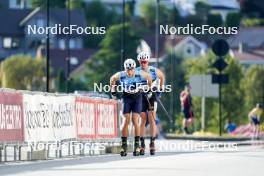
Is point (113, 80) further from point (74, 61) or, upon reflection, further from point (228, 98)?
point (74, 61)

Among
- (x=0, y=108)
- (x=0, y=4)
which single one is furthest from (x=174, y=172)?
(x=0, y=4)

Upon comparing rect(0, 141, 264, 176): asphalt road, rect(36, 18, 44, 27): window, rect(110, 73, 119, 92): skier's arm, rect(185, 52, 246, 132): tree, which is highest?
rect(36, 18, 44, 27): window

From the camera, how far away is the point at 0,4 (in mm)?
183625

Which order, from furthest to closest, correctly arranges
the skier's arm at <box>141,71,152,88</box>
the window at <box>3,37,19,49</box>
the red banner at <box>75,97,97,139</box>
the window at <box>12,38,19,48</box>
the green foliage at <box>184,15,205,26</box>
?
the green foliage at <box>184,15,205,26</box>, the window at <box>12,38,19,48</box>, the window at <box>3,37,19,49</box>, the red banner at <box>75,97,97,139</box>, the skier's arm at <box>141,71,152,88</box>

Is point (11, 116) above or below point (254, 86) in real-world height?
below

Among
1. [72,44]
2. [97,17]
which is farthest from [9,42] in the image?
[97,17]

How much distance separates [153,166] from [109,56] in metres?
A: 105

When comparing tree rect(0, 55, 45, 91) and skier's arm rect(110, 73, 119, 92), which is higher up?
tree rect(0, 55, 45, 91)

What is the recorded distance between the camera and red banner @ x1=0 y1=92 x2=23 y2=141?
24281 mm

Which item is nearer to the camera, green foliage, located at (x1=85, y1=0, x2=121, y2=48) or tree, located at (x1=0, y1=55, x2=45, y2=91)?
tree, located at (x1=0, y1=55, x2=45, y2=91)

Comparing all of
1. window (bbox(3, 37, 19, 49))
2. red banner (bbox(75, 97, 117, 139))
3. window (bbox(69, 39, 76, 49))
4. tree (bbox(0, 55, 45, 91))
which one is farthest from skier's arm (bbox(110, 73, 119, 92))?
window (bbox(69, 39, 76, 49))

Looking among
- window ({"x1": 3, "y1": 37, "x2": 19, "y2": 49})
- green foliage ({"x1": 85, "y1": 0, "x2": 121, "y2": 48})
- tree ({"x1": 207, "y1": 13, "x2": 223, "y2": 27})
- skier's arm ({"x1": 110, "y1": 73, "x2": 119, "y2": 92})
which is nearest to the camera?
skier's arm ({"x1": 110, "y1": 73, "x2": 119, "y2": 92})

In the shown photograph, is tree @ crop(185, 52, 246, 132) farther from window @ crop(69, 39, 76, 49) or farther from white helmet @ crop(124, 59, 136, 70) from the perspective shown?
white helmet @ crop(124, 59, 136, 70)

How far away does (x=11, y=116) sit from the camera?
81.3ft
